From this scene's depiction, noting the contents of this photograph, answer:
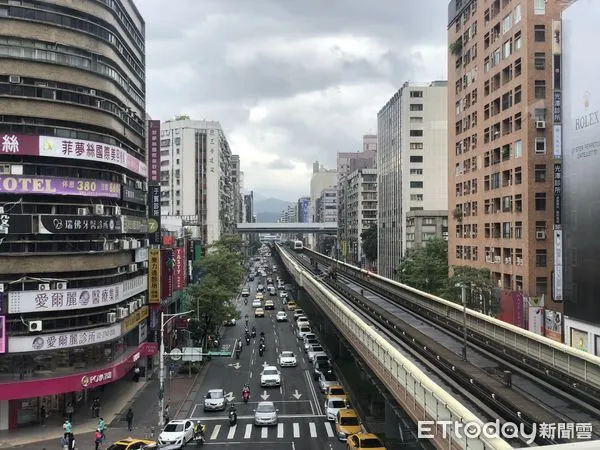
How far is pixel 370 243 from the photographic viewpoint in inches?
5758

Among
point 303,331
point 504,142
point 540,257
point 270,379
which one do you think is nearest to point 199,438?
point 270,379

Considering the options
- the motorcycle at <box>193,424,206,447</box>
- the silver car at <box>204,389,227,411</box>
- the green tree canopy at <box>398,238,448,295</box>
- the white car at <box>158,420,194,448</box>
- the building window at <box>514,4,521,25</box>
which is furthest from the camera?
the green tree canopy at <box>398,238,448,295</box>

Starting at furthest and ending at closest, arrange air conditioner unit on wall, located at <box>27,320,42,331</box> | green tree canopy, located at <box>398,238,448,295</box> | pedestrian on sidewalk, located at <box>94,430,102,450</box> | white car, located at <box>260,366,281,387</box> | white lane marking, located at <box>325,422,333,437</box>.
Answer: green tree canopy, located at <box>398,238,448,295</box>
white car, located at <box>260,366,281,387</box>
white lane marking, located at <box>325,422,333,437</box>
air conditioner unit on wall, located at <box>27,320,42,331</box>
pedestrian on sidewalk, located at <box>94,430,102,450</box>

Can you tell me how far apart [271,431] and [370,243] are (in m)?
109

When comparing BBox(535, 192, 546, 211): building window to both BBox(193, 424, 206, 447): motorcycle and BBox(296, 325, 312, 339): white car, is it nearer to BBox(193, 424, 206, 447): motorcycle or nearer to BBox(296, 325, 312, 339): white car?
BBox(296, 325, 312, 339): white car

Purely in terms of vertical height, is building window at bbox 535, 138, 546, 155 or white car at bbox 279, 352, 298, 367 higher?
building window at bbox 535, 138, 546, 155

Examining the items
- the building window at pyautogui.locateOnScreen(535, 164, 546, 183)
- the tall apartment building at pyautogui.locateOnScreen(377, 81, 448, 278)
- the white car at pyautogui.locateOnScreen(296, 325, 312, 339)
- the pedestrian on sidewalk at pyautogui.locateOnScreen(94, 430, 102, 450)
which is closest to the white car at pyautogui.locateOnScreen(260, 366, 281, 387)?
the pedestrian on sidewalk at pyautogui.locateOnScreen(94, 430, 102, 450)

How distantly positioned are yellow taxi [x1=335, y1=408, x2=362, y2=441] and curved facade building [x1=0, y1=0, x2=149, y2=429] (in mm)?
16455

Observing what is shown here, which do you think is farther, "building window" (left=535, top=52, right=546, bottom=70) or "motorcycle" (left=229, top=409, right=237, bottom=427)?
"building window" (left=535, top=52, right=546, bottom=70)

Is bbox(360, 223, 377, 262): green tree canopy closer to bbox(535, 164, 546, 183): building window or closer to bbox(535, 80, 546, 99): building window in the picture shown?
bbox(535, 164, 546, 183): building window

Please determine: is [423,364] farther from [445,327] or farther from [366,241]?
[366,241]

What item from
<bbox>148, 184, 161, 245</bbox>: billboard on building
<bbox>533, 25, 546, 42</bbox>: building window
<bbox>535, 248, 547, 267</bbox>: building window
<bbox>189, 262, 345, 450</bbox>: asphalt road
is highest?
<bbox>533, 25, 546, 42</bbox>: building window

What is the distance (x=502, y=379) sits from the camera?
1076 inches

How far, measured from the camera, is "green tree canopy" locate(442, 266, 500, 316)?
5697 centimetres
